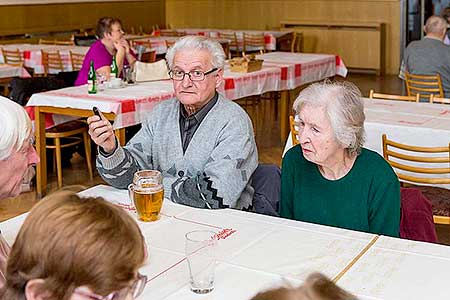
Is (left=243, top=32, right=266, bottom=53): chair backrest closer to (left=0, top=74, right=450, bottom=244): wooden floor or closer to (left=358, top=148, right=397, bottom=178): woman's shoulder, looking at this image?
(left=0, top=74, right=450, bottom=244): wooden floor

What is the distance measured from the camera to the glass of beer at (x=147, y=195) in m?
2.32

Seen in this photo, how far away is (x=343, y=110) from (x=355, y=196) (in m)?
0.32

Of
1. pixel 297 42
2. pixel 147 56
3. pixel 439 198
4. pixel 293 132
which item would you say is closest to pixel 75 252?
pixel 439 198

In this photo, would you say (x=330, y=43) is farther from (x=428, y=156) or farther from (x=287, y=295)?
(x=287, y=295)

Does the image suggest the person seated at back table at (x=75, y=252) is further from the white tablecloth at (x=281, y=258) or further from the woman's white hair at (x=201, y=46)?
the woman's white hair at (x=201, y=46)

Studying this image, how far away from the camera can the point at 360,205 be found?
2.63m

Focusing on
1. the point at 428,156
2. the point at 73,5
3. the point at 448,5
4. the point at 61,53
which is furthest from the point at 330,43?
the point at 428,156

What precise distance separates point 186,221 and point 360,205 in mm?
684

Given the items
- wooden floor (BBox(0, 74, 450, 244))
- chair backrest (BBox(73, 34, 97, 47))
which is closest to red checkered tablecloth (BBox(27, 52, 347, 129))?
wooden floor (BBox(0, 74, 450, 244))

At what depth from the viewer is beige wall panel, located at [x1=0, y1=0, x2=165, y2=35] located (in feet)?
38.2

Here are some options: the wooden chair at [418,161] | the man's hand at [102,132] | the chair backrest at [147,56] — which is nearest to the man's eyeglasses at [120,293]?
the man's hand at [102,132]

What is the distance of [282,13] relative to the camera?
13.8m

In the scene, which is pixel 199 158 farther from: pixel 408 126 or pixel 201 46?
pixel 408 126

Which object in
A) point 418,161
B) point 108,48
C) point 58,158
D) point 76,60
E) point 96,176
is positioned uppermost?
point 108,48
